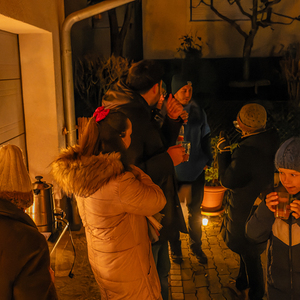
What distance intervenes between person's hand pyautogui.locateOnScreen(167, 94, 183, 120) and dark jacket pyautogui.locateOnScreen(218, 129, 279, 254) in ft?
1.82

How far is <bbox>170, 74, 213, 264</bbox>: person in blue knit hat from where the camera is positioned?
3.54 meters

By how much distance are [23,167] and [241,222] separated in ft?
6.15

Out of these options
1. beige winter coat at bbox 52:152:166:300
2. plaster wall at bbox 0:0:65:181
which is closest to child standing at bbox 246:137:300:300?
beige winter coat at bbox 52:152:166:300

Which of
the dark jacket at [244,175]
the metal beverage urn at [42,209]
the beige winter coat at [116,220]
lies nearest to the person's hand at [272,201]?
the dark jacket at [244,175]

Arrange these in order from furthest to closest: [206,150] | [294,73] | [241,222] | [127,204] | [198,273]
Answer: [294,73] < [206,150] < [198,273] < [241,222] < [127,204]

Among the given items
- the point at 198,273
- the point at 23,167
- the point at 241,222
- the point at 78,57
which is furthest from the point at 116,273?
the point at 78,57

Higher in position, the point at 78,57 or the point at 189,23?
the point at 189,23

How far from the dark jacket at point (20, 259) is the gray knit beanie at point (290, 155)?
1436 millimetres

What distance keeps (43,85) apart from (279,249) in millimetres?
2644

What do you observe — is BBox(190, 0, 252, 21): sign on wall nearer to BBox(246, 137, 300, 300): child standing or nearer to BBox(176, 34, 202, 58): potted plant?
BBox(176, 34, 202, 58): potted plant

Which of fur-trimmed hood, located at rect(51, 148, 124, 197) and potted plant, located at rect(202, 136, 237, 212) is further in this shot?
potted plant, located at rect(202, 136, 237, 212)

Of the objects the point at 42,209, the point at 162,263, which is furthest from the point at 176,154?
the point at 42,209

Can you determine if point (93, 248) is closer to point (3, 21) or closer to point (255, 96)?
point (3, 21)

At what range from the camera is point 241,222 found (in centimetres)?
272
